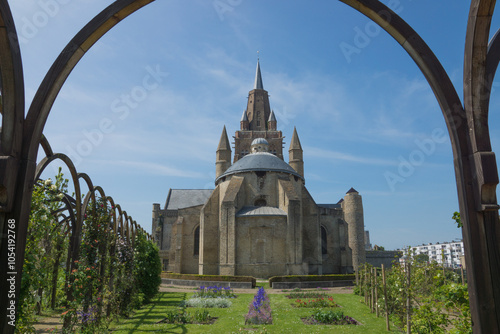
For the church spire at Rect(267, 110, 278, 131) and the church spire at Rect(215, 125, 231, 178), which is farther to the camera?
the church spire at Rect(267, 110, 278, 131)

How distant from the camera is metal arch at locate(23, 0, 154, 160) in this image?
292cm

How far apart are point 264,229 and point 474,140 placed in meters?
26.8

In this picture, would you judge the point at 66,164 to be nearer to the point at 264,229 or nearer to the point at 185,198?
the point at 264,229

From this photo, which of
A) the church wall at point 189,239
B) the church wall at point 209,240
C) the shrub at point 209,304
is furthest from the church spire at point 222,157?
the shrub at point 209,304

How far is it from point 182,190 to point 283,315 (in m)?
43.8

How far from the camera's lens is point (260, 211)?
29.8 m

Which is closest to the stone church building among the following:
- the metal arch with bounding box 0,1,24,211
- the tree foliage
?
the tree foliage

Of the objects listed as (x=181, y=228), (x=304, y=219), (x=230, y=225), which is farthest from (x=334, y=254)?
(x=181, y=228)

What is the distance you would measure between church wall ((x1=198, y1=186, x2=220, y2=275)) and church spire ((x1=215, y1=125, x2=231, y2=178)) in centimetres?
1384

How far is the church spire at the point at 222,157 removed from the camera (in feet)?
155

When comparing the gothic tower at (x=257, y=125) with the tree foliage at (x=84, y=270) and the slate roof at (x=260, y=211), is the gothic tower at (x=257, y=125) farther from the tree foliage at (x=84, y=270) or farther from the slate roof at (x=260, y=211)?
the tree foliage at (x=84, y=270)

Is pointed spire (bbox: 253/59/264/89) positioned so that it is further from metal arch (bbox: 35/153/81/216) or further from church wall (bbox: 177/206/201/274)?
metal arch (bbox: 35/153/81/216)

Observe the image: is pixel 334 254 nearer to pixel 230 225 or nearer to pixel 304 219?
pixel 304 219

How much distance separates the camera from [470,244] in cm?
268
